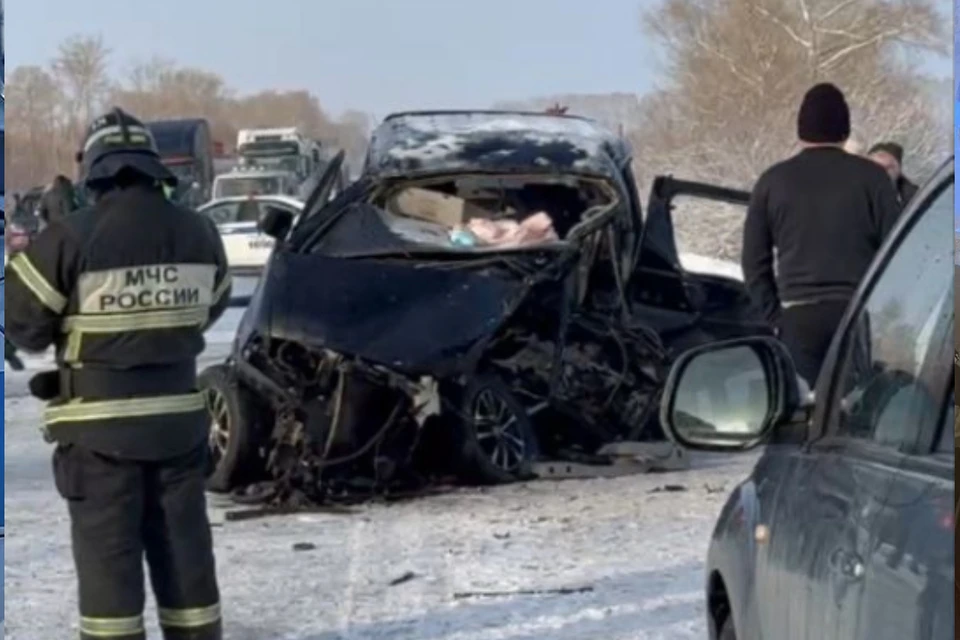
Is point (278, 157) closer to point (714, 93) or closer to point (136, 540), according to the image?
point (714, 93)

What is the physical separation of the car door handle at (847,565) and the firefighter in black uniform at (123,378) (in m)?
2.59

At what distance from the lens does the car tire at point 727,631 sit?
408 cm

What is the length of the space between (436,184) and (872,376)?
22.2 ft

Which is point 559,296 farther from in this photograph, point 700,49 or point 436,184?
point 700,49

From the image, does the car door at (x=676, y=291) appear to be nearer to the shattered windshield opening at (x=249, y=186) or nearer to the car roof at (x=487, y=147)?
the car roof at (x=487, y=147)

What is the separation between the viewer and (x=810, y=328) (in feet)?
Result: 21.7

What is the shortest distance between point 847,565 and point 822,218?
12.8 feet

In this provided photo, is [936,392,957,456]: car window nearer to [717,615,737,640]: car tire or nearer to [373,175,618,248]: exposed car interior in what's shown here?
[717,615,737,640]: car tire

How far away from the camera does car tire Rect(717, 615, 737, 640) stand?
4.08 meters

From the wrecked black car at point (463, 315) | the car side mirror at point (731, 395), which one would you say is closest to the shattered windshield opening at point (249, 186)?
the wrecked black car at point (463, 315)

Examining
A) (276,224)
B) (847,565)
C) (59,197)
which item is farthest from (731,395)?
(59,197)

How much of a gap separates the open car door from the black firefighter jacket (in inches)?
211

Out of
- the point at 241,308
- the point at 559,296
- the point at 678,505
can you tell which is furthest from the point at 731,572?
the point at 241,308

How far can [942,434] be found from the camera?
266 centimetres
